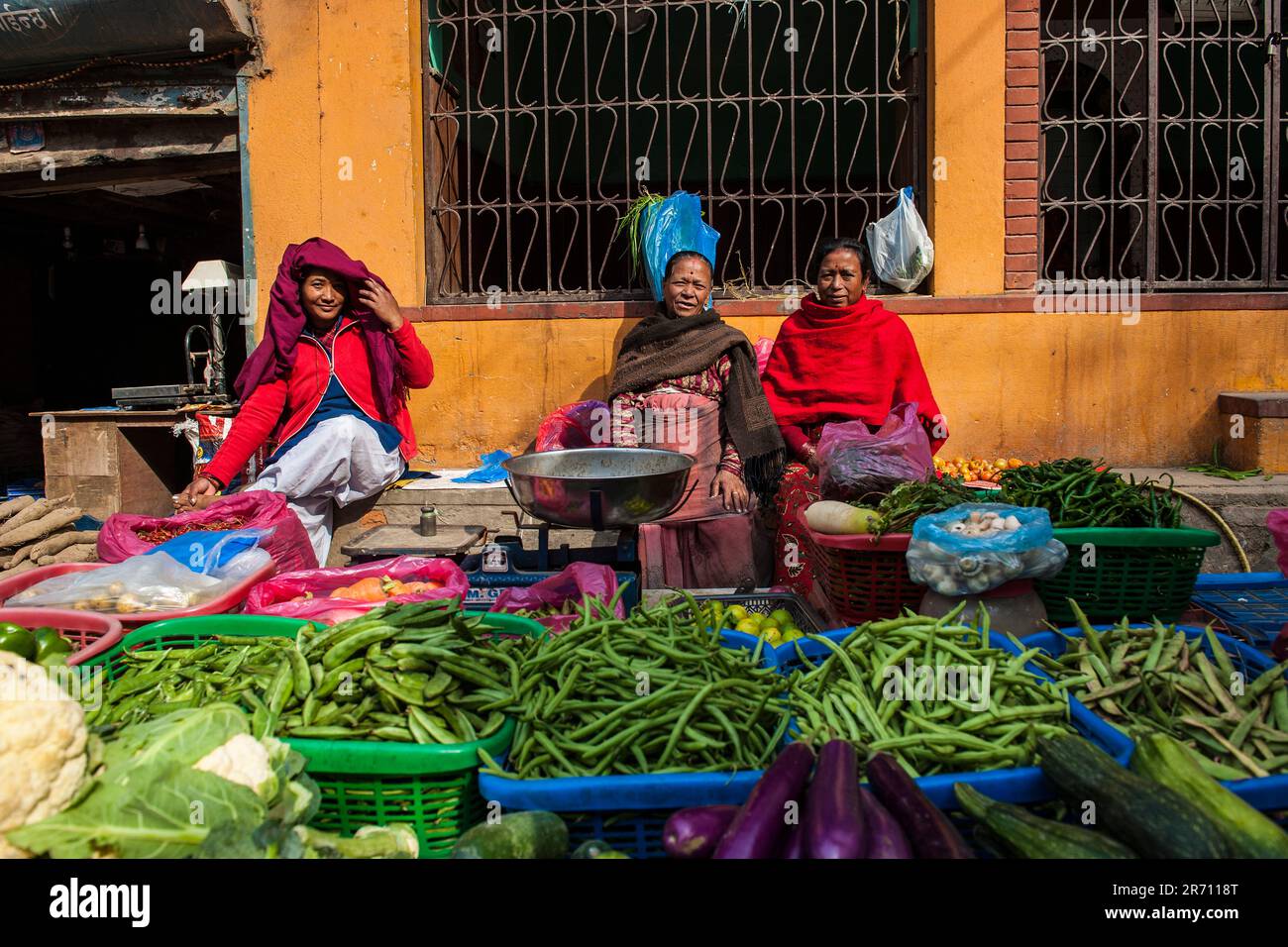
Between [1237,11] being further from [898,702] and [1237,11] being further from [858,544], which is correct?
[898,702]

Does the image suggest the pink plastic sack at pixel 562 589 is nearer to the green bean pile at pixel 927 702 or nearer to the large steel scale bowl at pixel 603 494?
the large steel scale bowl at pixel 603 494

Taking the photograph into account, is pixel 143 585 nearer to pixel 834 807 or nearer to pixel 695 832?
pixel 695 832

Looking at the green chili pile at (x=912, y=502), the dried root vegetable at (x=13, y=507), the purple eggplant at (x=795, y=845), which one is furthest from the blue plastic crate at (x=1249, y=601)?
the dried root vegetable at (x=13, y=507)

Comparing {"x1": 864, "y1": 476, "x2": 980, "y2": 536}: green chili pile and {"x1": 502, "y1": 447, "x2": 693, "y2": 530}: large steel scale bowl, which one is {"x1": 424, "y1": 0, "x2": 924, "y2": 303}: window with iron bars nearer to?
{"x1": 502, "y1": 447, "x2": 693, "y2": 530}: large steel scale bowl

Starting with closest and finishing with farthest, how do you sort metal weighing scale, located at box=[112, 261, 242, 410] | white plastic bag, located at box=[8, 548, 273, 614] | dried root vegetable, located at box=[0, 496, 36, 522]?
white plastic bag, located at box=[8, 548, 273, 614], dried root vegetable, located at box=[0, 496, 36, 522], metal weighing scale, located at box=[112, 261, 242, 410]

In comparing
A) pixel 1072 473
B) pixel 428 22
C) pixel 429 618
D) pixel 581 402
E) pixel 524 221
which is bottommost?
pixel 429 618

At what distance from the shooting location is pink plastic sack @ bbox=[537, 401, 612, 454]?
16.8ft

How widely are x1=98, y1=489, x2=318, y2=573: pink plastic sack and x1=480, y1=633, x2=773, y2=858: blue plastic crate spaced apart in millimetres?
2553

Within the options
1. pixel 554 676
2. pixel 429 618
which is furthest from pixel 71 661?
pixel 554 676

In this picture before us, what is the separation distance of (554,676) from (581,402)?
150 inches

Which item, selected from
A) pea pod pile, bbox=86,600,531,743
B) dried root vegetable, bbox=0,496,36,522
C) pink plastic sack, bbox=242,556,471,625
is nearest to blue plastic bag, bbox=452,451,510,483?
pink plastic sack, bbox=242,556,471,625

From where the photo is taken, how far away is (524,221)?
27.3 feet

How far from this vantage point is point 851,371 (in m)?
4.67
